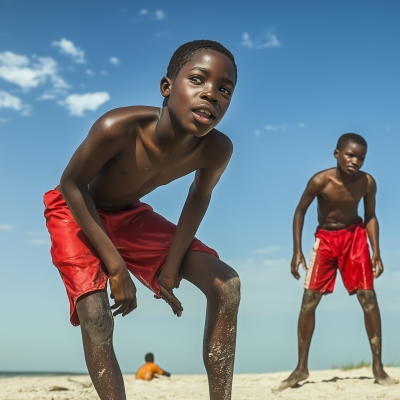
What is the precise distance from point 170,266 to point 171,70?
3.46ft

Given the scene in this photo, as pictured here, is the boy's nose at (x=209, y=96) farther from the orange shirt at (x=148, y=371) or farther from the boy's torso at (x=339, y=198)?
the orange shirt at (x=148, y=371)

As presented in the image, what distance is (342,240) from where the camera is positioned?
6.28 metres

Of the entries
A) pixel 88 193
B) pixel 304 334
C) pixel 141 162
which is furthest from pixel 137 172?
pixel 304 334

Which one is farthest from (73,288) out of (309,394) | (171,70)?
(309,394)

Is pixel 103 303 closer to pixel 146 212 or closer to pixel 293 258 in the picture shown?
pixel 146 212

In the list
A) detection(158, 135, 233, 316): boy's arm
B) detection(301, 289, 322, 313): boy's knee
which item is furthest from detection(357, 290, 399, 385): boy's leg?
detection(158, 135, 233, 316): boy's arm

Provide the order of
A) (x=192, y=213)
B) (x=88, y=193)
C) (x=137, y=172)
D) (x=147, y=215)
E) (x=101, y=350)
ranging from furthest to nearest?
(x=147, y=215), (x=192, y=213), (x=137, y=172), (x=88, y=193), (x=101, y=350)

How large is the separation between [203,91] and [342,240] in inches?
159

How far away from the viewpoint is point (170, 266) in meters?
3.03

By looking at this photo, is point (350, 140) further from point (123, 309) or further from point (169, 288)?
point (123, 309)

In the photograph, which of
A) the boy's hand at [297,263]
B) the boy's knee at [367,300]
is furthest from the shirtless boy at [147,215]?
the boy's knee at [367,300]

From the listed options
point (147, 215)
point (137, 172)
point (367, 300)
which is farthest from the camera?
point (367, 300)

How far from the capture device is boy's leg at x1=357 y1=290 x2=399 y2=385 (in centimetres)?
595

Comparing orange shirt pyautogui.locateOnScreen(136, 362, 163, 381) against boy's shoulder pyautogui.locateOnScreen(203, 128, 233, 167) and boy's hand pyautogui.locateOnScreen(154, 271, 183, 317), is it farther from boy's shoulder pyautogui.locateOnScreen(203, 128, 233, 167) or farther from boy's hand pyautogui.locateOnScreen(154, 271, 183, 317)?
boy's shoulder pyautogui.locateOnScreen(203, 128, 233, 167)
